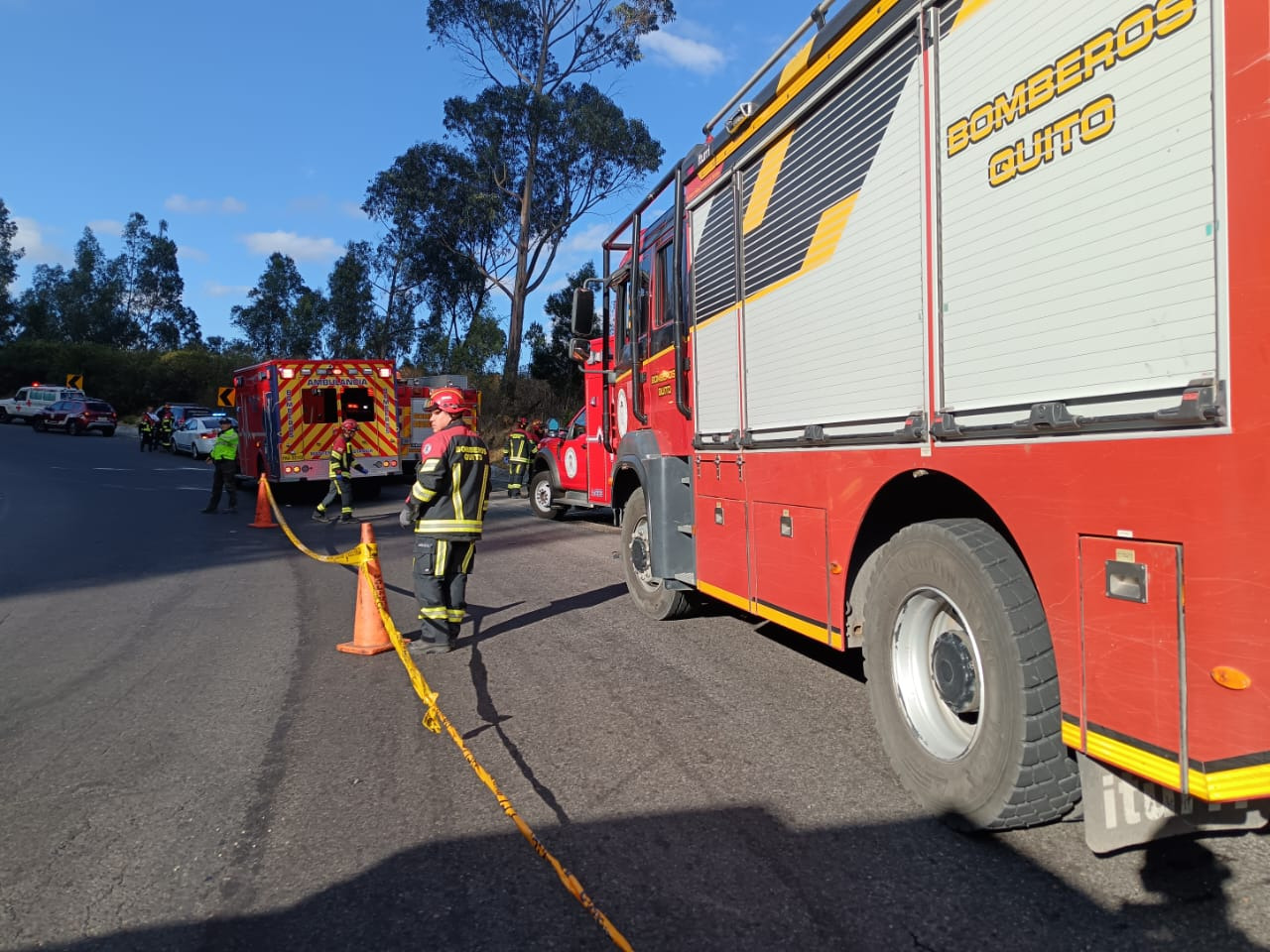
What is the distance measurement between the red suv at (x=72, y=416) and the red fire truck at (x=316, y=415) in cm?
2630

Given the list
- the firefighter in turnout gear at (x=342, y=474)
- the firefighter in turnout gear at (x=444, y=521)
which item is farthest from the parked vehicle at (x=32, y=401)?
the firefighter in turnout gear at (x=444, y=521)

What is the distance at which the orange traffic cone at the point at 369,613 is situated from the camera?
618cm

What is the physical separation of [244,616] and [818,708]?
501 cm

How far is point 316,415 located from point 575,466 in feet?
21.0

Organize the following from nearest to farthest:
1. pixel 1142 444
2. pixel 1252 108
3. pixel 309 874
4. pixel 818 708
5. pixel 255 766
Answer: pixel 1252 108, pixel 1142 444, pixel 309 874, pixel 255 766, pixel 818 708

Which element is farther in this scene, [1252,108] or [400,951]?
[400,951]

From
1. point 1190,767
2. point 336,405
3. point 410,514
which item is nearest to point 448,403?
point 410,514

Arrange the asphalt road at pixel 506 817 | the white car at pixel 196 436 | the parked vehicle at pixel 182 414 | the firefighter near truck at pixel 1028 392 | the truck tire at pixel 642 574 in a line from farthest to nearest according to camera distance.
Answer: the parked vehicle at pixel 182 414, the white car at pixel 196 436, the truck tire at pixel 642 574, the asphalt road at pixel 506 817, the firefighter near truck at pixel 1028 392

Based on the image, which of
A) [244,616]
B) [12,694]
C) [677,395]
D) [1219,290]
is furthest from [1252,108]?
[244,616]

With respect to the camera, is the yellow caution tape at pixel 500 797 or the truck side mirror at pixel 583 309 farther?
the truck side mirror at pixel 583 309

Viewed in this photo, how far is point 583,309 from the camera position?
7875 millimetres

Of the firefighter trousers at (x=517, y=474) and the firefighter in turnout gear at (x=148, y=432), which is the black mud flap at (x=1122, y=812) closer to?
the firefighter trousers at (x=517, y=474)

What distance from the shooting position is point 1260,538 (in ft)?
7.25

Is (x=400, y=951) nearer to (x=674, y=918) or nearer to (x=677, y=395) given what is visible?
(x=674, y=918)
